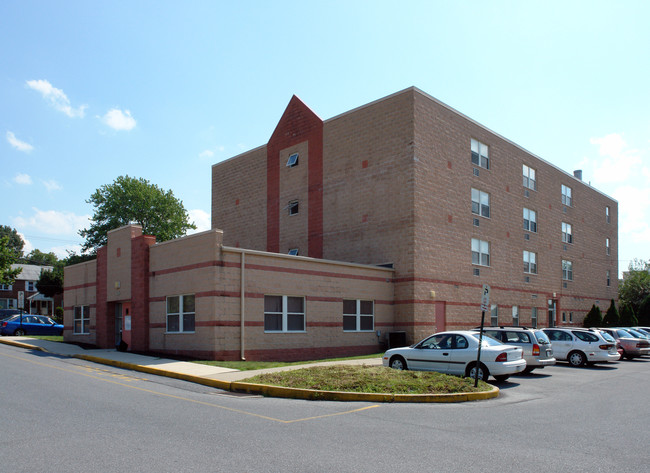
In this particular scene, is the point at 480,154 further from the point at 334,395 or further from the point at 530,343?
the point at 334,395

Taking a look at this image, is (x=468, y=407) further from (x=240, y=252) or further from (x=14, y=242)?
(x=14, y=242)

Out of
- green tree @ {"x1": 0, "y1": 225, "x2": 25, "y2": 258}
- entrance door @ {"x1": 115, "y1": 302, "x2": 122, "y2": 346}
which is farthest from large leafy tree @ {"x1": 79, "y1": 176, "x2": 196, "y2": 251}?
green tree @ {"x1": 0, "y1": 225, "x2": 25, "y2": 258}

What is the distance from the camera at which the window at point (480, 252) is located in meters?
29.5

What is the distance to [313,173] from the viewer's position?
30438mm

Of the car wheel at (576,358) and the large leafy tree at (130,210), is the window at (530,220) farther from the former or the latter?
the large leafy tree at (130,210)

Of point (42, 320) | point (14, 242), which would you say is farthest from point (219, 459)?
point (14, 242)

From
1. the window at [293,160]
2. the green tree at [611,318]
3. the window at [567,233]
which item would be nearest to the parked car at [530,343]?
the window at [293,160]

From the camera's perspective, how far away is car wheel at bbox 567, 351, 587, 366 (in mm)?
21453

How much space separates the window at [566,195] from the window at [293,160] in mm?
19466

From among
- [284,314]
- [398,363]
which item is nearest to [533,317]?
[284,314]

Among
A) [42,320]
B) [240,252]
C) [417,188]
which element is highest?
[417,188]

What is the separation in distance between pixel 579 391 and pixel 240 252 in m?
11.7

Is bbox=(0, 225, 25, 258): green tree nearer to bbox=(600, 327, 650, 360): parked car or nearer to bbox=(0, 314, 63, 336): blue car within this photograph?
bbox=(0, 314, 63, 336): blue car

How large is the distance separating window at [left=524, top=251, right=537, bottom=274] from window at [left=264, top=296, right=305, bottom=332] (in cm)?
1708
